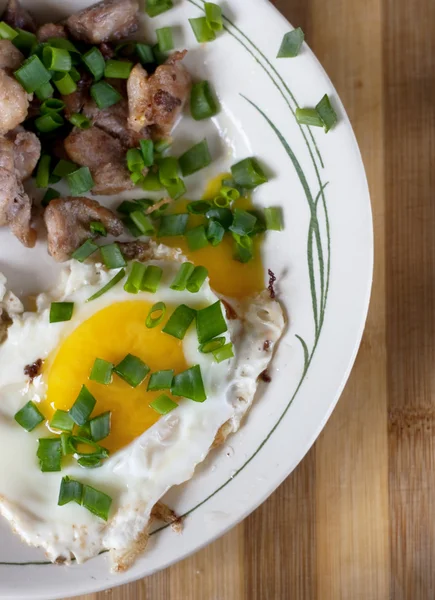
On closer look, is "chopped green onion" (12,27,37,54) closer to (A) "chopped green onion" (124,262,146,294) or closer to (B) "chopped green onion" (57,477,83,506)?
(A) "chopped green onion" (124,262,146,294)

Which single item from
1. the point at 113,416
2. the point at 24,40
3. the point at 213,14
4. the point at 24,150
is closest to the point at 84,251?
the point at 24,150

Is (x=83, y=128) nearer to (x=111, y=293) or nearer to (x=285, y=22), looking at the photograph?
(x=111, y=293)

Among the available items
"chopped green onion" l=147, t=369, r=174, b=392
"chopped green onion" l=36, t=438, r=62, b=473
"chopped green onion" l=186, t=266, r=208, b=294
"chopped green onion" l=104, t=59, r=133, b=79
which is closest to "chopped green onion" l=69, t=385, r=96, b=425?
"chopped green onion" l=36, t=438, r=62, b=473

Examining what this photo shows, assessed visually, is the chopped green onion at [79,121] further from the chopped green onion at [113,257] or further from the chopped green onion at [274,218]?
the chopped green onion at [274,218]

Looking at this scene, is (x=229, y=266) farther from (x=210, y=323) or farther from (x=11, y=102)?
(x=11, y=102)

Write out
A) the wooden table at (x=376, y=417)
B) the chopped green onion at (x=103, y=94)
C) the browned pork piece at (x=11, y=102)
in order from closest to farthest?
the browned pork piece at (x=11, y=102) → the chopped green onion at (x=103, y=94) → the wooden table at (x=376, y=417)

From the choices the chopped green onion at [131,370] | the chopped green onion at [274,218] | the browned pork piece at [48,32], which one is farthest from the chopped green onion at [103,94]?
the chopped green onion at [131,370]

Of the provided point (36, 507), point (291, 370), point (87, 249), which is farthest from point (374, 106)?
point (36, 507)
